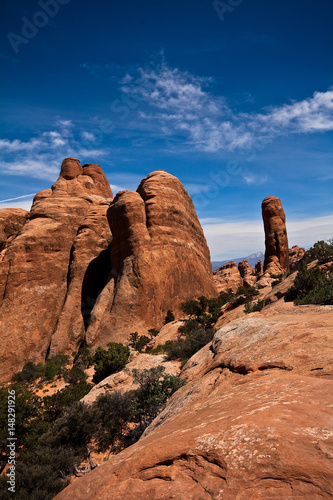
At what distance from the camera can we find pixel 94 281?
39.3 meters

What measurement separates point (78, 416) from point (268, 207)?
45177 millimetres

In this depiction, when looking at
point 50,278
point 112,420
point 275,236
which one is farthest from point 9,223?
point 275,236

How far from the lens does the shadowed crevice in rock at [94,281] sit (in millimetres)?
37812

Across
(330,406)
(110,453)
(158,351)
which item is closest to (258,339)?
(330,406)

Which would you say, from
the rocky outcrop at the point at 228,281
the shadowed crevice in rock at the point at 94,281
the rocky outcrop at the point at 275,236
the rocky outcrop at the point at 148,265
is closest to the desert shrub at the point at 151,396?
the rocky outcrop at the point at 148,265

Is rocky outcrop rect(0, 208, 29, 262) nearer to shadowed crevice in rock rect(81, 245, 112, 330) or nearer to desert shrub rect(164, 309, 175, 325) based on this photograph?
shadowed crevice in rock rect(81, 245, 112, 330)

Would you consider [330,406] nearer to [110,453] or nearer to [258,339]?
[258,339]

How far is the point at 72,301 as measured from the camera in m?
37.1

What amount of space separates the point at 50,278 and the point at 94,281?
616cm

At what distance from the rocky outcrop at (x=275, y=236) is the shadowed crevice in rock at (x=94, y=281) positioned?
26275 millimetres

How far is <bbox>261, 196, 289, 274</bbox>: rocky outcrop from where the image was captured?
4600cm

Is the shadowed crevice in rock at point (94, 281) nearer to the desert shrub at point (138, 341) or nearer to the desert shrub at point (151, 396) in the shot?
the desert shrub at point (138, 341)

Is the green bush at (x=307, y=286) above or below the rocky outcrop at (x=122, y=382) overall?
above

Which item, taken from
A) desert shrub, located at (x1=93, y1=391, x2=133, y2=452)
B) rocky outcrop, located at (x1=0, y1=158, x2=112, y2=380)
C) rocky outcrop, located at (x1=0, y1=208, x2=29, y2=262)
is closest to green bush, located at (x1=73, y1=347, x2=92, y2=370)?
rocky outcrop, located at (x1=0, y1=158, x2=112, y2=380)
